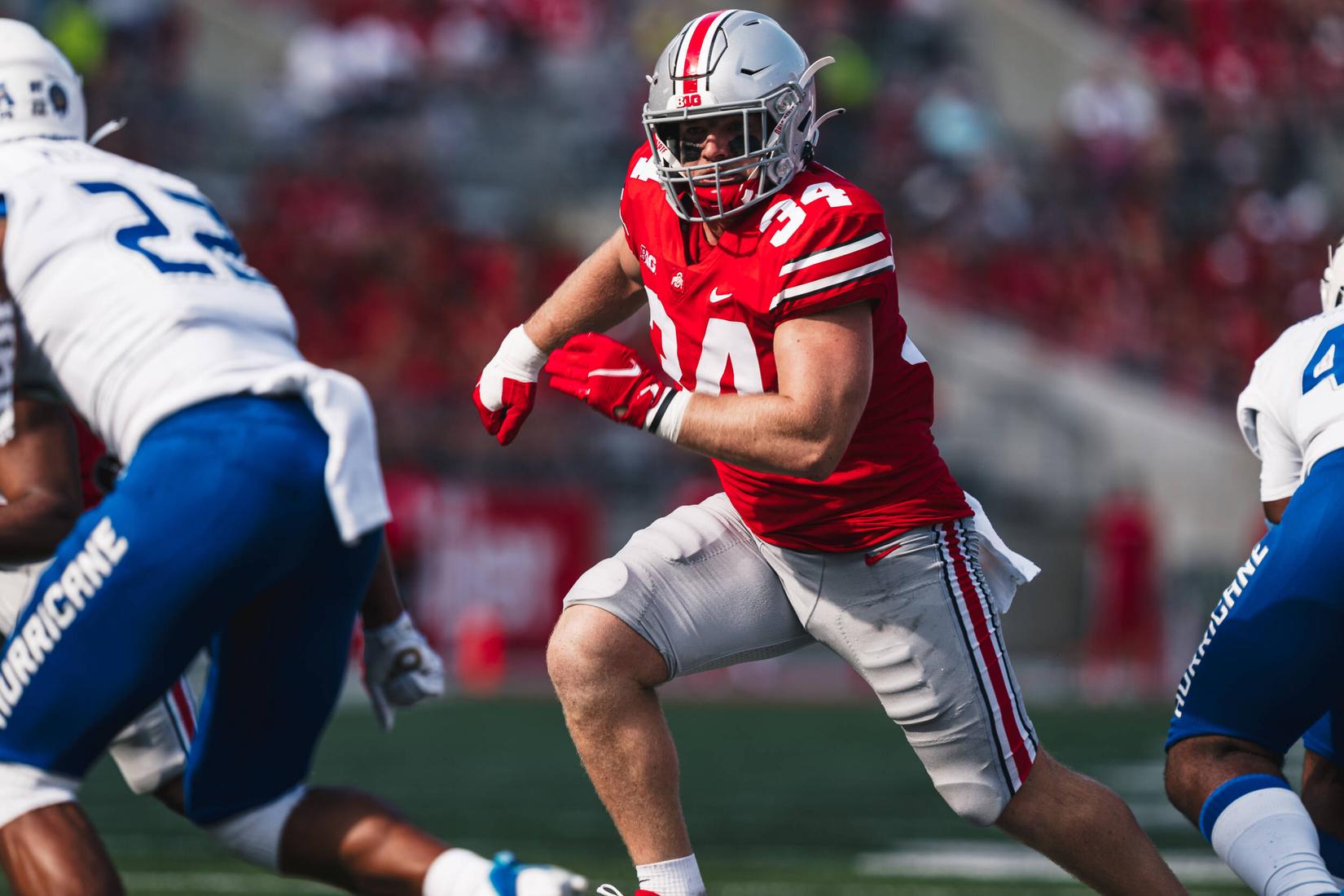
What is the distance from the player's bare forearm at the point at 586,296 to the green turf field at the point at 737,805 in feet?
5.96

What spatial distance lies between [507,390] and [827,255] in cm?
80

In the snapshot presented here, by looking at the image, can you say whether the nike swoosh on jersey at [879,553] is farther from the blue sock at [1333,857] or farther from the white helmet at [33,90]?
the white helmet at [33,90]

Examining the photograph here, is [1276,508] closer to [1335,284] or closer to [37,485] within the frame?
[1335,284]

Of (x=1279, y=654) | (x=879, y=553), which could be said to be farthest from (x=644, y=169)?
(x=1279, y=654)

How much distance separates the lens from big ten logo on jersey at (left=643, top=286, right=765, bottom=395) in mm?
3438

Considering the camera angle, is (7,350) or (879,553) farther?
(879,553)

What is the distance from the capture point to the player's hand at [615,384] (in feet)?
10.6

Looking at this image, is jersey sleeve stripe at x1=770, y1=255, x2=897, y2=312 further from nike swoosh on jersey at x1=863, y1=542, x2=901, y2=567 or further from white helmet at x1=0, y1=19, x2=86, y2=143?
white helmet at x1=0, y1=19, x2=86, y2=143

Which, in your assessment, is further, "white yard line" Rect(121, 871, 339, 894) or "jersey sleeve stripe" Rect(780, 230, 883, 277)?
"white yard line" Rect(121, 871, 339, 894)

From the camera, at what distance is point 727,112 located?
340 cm

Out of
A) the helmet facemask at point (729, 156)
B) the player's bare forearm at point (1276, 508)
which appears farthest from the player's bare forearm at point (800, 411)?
the player's bare forearm at point (1276, 508)

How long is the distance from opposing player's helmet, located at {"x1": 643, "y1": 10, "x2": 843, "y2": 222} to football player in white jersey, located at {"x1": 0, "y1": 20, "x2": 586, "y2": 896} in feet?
2.46

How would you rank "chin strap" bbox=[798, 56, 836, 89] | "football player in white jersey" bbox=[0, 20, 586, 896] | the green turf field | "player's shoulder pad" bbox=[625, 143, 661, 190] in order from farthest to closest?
the green turf field → "player's shoulder pad" bbox=[625, 143, 661, 190] → "chin strap" bbox=[798, 56, 836, 89] → "football player in white jersey" bbox=[0, 20, 586, 896]

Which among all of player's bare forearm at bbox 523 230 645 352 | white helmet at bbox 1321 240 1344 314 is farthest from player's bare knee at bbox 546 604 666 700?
white helmet at bbox 1321 240 1344 314
